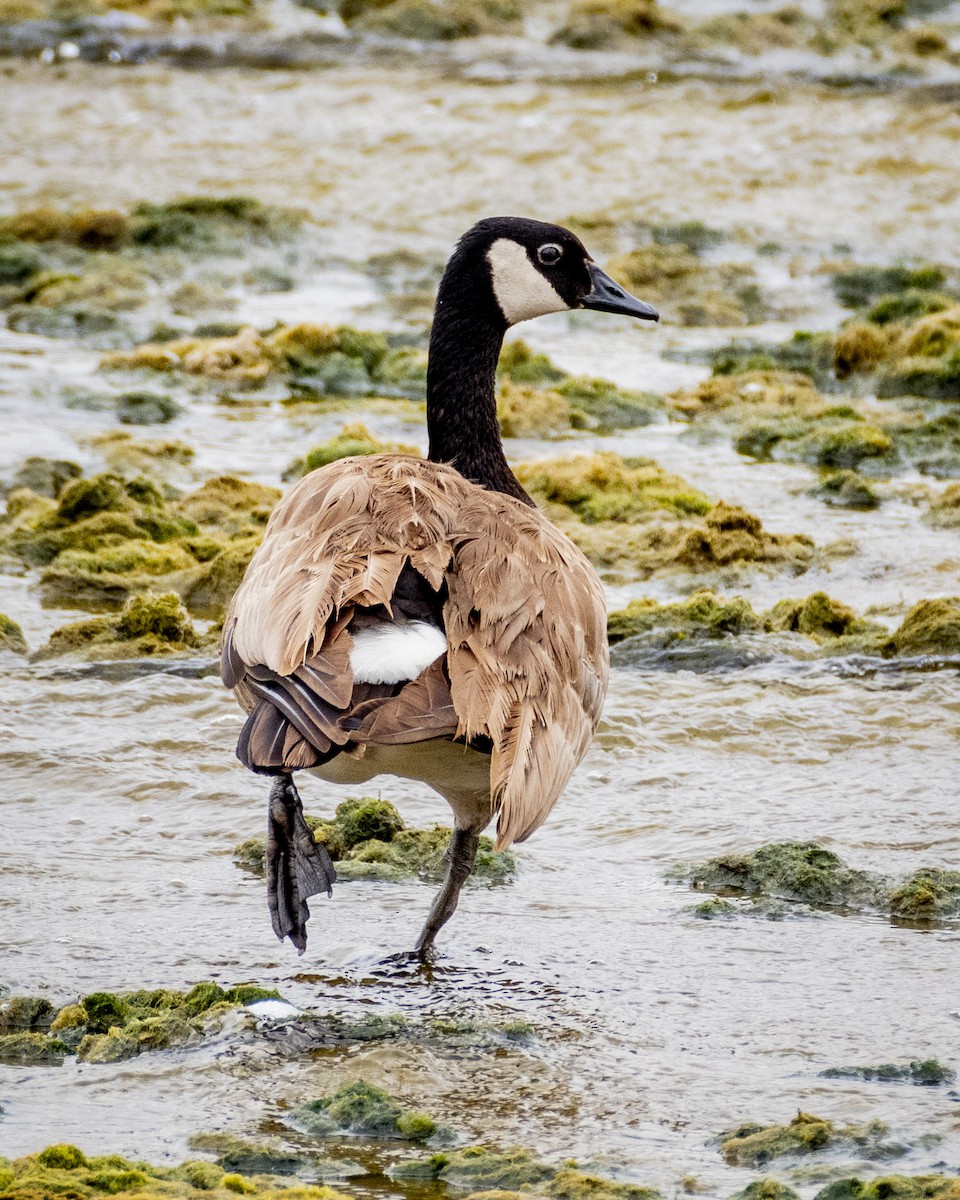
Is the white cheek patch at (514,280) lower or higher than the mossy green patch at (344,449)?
higher

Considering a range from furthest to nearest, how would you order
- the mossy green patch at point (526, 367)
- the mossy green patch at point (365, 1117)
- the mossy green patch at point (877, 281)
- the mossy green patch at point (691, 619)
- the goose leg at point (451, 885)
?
the mossy green patch at point (877, 281)
the mossy green patch at point (526, 367)
the mossy green patch at point (691, 619)
the goose leg at point (451, 885)
the mossy green patch at point (365, 1117)

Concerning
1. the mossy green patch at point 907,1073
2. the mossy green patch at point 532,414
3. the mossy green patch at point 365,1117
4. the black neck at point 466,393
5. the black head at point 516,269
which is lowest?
the mossy green patch at point 907,1073

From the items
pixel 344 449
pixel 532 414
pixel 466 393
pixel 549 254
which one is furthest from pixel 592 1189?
pixel 532 414

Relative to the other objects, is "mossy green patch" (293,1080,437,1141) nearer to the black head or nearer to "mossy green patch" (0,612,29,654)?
the black head

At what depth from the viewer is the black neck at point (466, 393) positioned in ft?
19.9

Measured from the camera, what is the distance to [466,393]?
6148mm

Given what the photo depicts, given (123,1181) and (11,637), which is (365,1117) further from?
(11,637)

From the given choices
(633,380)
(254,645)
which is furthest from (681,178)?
(254,645)

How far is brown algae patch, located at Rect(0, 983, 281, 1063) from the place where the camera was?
13.7 ft

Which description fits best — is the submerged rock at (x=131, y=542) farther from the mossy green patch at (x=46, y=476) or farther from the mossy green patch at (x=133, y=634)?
the mossy green patch at (x=46, y=476)

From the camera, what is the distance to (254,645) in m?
4.32

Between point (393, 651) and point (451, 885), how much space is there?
3.48 ft

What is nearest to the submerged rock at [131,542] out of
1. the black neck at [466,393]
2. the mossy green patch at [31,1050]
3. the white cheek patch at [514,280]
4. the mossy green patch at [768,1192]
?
the black neck at [466,393]

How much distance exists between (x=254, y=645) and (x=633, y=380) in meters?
7.81
